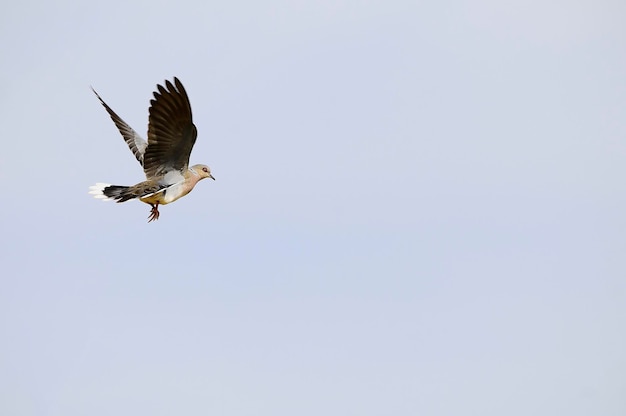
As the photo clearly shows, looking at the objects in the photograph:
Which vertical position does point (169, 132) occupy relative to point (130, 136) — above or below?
below

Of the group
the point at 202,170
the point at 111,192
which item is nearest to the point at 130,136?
the point at 202,170

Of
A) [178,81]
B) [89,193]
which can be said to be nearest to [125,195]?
[89,193]

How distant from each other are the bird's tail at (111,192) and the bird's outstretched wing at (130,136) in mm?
2289

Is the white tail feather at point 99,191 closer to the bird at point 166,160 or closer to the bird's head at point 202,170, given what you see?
the bird at point 166,160

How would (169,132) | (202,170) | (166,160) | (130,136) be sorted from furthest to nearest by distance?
1. (130,136)
2. (202,170)
3. (166,160)
4. (169,132)

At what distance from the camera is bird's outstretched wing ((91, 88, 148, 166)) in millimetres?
23484

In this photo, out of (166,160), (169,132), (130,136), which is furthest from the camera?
(130,136)

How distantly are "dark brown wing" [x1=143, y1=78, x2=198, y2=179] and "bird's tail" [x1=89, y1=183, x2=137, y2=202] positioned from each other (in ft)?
2.14

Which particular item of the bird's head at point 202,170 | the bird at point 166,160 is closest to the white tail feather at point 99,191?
the bird at point 166,160

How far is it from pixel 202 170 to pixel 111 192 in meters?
1.83

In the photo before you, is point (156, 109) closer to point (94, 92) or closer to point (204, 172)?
point (204, 172)

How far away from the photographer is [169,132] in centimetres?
2055

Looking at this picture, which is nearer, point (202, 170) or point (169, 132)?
point (169, 132)

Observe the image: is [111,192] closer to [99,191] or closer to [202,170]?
[99,191]
